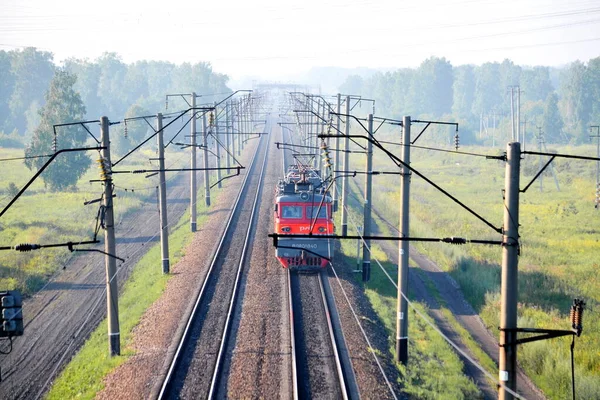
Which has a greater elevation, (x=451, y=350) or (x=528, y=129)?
(x=528, y=129)

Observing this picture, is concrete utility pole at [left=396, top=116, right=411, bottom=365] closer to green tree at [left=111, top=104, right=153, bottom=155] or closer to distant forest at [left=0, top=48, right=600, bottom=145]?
green tree at [left=111, top=104, right=153, bottom=155]

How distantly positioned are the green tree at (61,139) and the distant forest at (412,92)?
18869mm

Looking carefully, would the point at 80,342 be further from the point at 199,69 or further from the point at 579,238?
the point at 199,69

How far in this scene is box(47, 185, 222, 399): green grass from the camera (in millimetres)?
19203

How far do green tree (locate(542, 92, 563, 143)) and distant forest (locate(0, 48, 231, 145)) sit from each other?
6151 centimetres

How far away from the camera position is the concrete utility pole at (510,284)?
412 inches

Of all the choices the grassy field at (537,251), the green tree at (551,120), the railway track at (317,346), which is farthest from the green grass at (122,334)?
the green tree at (551,120)

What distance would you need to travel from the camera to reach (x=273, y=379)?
17.7 metres

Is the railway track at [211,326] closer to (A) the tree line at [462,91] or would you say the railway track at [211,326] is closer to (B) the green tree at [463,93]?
(A) the tree line at [462,91]

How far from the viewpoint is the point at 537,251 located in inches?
1479

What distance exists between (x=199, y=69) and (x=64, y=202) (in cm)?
10030

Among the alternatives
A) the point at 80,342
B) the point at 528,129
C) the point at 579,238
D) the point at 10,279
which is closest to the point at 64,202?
the point at 10,279

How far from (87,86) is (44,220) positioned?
91.7 meters

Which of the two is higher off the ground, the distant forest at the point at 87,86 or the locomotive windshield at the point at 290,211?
the distant forest at the point at 87,86
